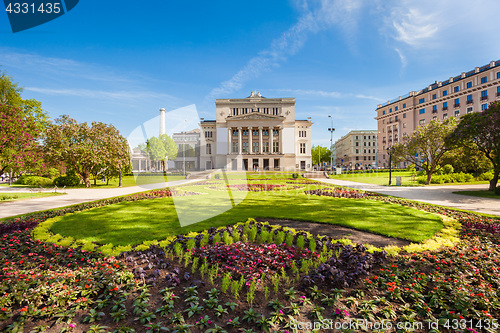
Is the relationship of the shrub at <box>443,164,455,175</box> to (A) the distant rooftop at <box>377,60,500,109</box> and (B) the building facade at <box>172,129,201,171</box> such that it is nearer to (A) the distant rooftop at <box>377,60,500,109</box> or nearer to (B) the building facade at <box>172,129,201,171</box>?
(A) the distant rooftop at <box>377,60,500,109</box>

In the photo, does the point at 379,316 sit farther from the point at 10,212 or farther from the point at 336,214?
the point at 10,212

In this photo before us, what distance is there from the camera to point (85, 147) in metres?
26.7

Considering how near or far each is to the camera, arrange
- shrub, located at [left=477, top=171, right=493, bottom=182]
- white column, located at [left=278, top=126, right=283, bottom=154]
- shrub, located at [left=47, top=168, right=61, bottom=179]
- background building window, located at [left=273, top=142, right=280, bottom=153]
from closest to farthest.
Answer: shrub, located at [left=477, top=171, right=493, bottom=182] < shrub, located at [left=47, top=168, right=61, bottom=179] < white column, located at [left=278, top=126, right=283, bottom=154] < background building window, located at [left=273, top=142, right=280, bottom=153]

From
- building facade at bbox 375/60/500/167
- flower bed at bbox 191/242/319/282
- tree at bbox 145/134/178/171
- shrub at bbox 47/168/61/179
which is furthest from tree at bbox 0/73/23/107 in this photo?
building facade at bbox 375/60/500/167

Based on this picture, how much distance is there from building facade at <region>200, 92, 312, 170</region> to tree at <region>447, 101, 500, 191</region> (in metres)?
51.6

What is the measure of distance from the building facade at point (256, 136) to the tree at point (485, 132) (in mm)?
51624

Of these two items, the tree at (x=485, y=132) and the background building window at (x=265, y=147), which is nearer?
the tree at (x=485, y=132)

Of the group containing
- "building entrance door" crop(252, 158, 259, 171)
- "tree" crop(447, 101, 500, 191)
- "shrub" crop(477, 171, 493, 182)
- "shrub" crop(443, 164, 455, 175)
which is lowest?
"shrub" crop(477, 171, 493, 182)

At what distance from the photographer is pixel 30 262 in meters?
5.43

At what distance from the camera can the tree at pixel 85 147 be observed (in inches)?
1040

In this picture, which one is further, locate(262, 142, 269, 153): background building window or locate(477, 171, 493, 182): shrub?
locate(262, 142, 269, 153): background building window

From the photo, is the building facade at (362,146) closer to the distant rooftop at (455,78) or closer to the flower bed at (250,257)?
the distant rooftop at (455,78)

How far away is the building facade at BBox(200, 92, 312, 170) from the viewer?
238 feet

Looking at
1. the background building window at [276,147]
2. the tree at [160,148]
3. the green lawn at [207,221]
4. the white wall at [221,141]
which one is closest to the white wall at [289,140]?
the background building window at [276,147]
